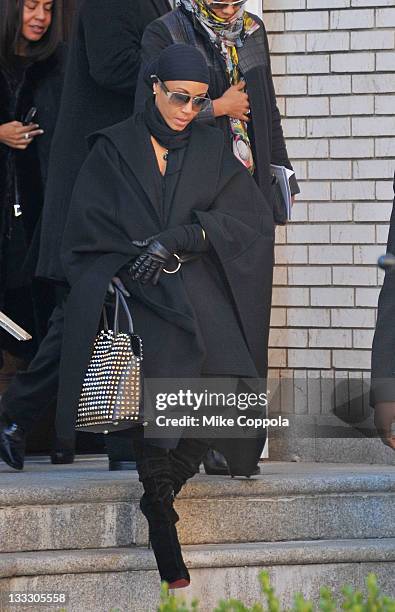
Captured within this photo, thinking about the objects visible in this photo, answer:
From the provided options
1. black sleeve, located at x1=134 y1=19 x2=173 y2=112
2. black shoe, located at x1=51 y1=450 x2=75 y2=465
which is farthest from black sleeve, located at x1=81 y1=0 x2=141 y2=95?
black shoe, located at x1=51 y1=450 x2=75 y2=465

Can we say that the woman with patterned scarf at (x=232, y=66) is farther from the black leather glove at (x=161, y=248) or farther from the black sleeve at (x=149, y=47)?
the black leather glove at (x=161, y=248)

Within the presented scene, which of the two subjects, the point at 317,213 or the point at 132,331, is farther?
the point at 317,213

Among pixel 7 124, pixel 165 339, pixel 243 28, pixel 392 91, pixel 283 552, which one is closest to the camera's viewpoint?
pixel 165 339

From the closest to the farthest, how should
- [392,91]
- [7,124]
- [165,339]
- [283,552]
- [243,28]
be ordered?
[165,339] → [283,552] → [243,28] → [7,124] → [392,91]

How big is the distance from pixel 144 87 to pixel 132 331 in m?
1.07

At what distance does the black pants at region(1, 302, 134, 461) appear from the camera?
635cm

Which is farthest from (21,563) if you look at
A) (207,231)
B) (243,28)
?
(243,28)

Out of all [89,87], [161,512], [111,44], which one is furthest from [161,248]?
[89,87]

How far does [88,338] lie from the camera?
538 cm

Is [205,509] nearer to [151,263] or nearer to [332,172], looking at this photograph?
[151,263]

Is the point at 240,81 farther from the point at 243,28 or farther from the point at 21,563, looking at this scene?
the point at 21,563

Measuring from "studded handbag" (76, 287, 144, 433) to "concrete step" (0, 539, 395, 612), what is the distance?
0.55 m

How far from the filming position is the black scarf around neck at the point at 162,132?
18.2 ft

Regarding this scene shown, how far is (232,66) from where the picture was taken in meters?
6.18
